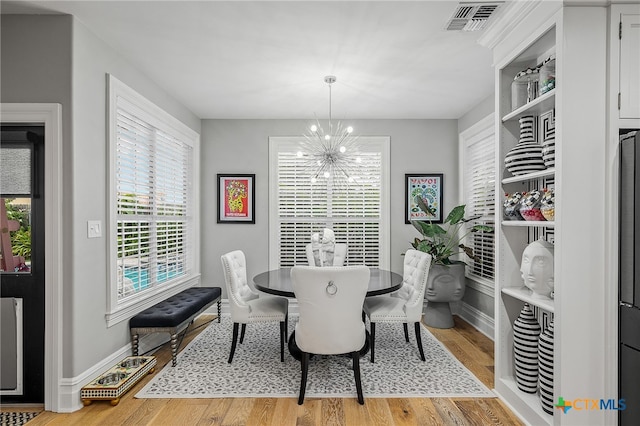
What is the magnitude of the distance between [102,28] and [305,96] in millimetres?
1924

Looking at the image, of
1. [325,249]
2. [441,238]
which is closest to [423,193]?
[441,238]

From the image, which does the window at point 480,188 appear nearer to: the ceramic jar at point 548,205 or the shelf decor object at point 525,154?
the shelf decor object at point 525,154

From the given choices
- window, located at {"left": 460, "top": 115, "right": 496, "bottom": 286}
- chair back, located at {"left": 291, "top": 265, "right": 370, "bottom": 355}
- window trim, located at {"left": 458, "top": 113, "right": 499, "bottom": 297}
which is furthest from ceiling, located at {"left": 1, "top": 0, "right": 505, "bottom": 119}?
chair back, located at {"left": 291, "top": 265, "right": 370, "bottom": 355}

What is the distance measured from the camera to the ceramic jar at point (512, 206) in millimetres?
2320

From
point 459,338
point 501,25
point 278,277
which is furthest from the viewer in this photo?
point 459,338

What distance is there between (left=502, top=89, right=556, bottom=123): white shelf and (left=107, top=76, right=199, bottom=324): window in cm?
302

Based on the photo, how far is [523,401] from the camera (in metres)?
2.19

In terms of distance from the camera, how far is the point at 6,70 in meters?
2.34

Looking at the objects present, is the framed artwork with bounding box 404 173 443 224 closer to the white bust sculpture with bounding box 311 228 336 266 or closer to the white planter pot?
the white planter pot

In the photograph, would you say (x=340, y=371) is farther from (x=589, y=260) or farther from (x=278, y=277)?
(x=589, y=260)

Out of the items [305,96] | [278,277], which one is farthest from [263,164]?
[278,277]

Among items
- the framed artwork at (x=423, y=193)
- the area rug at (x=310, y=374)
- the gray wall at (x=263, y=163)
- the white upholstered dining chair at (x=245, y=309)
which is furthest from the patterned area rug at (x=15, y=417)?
the framed artwork at (x=423, y=193)

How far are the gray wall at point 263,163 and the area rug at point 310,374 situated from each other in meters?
1.41

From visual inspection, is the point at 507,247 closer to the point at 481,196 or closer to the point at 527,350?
the point at 527,350
